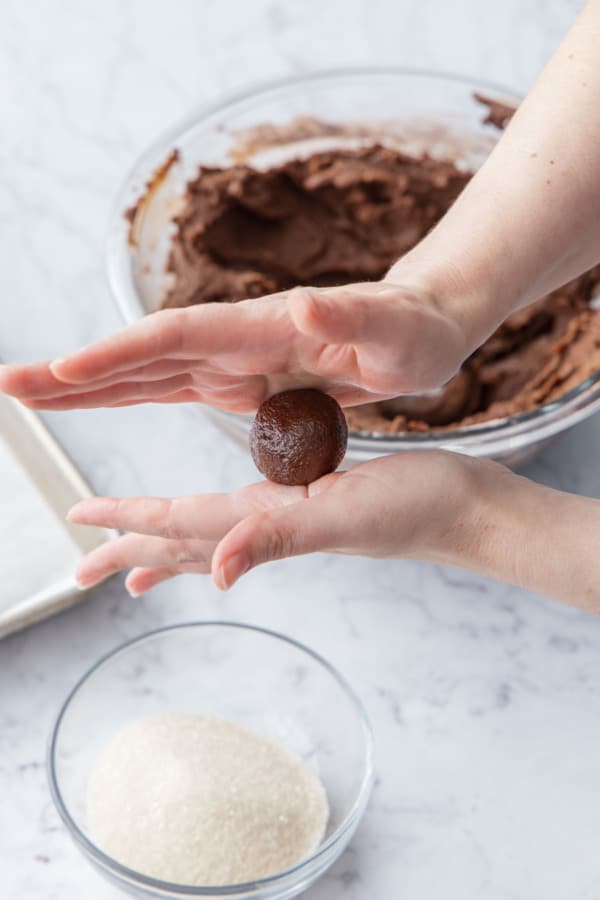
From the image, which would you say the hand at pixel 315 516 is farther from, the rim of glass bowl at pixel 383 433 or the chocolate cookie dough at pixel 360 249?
the chocolate cookie dough at pixel 360 249

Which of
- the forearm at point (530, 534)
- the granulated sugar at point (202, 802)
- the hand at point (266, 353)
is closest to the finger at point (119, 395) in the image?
the hand at point (266, 353)

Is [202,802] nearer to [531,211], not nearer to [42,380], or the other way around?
[42,380]

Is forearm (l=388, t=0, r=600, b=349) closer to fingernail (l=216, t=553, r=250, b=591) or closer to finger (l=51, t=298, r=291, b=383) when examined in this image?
finger (l=51, t=298, r=291, b=383)

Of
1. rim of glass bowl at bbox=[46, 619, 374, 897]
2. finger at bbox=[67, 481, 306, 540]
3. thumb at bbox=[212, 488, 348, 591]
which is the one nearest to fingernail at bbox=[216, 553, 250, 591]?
thumb at bbox=[212, 488, 348, 591]

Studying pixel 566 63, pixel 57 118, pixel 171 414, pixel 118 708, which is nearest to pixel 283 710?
pixel 118 708

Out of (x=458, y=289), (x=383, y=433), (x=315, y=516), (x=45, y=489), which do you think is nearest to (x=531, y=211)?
(x=458, y=289)
